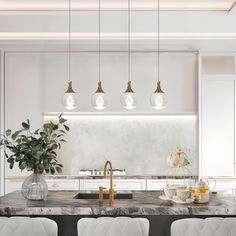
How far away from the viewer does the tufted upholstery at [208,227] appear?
2363mm

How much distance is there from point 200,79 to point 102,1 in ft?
6.59

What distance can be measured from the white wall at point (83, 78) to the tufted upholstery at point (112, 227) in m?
3.20

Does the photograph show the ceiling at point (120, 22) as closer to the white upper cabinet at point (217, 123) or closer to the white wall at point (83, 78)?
the white wall at point (83, 78)

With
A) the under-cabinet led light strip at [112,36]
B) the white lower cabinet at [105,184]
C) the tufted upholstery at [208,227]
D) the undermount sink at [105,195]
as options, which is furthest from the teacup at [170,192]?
the under-cabinet led light strip at [112,36]

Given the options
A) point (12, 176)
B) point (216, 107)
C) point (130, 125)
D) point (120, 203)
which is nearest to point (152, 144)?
point (130, 125)

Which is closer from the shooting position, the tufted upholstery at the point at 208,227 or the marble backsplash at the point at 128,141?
the tufted upholstery at the point at 208,227

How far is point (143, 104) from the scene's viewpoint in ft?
18.0

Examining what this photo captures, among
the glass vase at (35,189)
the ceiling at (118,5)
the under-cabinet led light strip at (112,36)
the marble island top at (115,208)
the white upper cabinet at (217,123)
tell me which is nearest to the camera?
the marble island top at (115,208)

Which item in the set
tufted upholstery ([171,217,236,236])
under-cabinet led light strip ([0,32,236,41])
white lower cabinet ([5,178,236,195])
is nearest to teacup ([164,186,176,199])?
tufted upholstery ([171,217,236,236])

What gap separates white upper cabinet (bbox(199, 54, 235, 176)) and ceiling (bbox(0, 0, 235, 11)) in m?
1.52

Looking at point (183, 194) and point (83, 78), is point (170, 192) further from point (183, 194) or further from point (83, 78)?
point (83, 78)

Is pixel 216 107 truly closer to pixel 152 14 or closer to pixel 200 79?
pixel 200 79

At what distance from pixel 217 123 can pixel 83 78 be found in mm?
1923

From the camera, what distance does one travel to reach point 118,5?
163 inches
